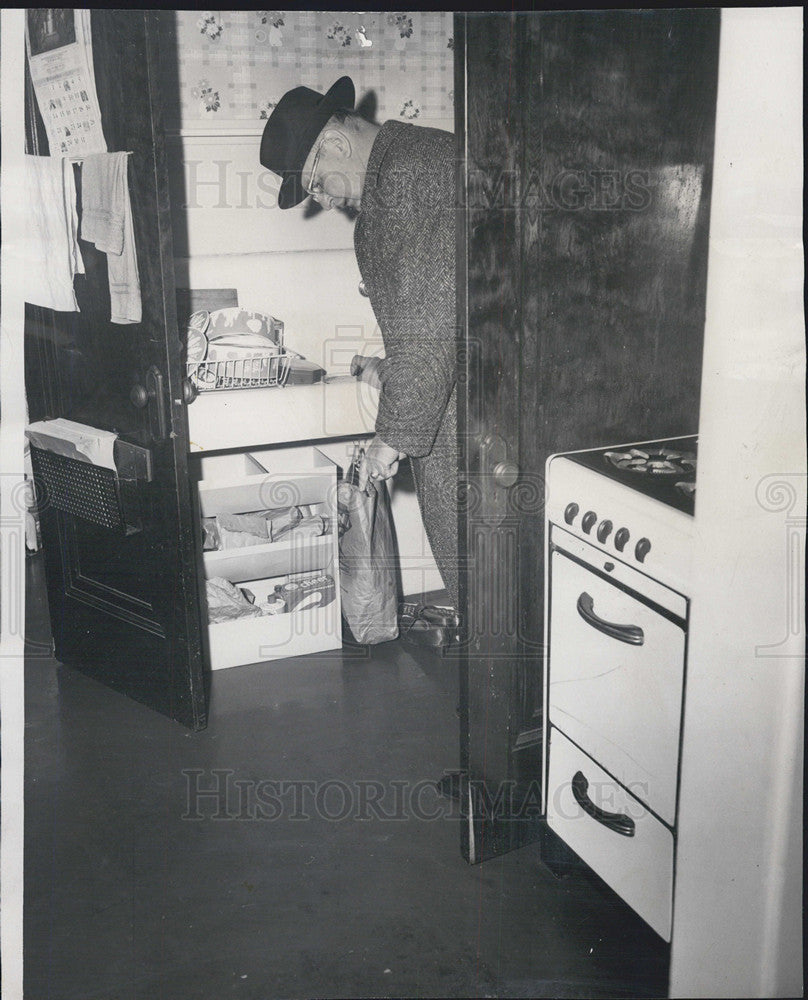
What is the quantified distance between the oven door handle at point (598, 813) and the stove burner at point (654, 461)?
1.92 feet

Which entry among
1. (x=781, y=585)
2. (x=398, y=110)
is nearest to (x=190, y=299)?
(x=398, y=110)

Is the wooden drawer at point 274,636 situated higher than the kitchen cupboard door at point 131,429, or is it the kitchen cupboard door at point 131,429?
the kitchen cupboard door at point 131,429

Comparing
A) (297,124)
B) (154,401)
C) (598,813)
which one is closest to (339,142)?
(297,124)

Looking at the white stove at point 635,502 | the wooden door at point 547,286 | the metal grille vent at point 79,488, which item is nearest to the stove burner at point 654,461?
the white stove at point 635,502

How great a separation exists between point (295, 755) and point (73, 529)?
89 cm

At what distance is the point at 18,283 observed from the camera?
54.8 inches

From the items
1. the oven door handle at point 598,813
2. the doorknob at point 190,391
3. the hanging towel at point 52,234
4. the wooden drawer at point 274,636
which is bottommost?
the wooden drawer at point 274,636

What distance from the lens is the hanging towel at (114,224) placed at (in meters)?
2.08

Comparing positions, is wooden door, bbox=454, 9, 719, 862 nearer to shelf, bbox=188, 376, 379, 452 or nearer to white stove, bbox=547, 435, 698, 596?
white stove, bbox=547, 435, 698, 596

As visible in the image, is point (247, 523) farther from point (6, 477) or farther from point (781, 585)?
point (781, 585)

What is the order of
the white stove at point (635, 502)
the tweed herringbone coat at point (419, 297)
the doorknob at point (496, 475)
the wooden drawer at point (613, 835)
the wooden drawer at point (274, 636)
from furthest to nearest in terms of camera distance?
the wooden drawer at point (274, 636), the tweed herringbone coat at point (419, 297), the doorknob at point (496, 475), the wooden drawer at point (613, 835), the white stove at point (635, 502)

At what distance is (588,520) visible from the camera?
1604mm

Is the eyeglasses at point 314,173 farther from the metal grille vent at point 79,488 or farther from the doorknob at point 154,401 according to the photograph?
the metal grille vent at point 79,488

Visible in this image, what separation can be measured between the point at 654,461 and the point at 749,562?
429 millimetres
